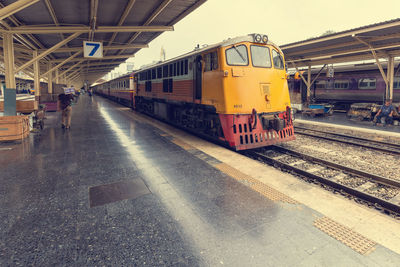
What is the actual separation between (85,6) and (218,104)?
7099 mm

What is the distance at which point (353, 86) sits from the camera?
66.2 feet

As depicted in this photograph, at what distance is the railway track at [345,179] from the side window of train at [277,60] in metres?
2.94

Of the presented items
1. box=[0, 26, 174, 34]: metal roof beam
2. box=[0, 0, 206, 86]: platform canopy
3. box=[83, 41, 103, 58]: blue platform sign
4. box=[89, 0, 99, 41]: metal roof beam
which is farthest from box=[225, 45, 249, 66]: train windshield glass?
box=[83, 41, 103, 58]: blue platform sign

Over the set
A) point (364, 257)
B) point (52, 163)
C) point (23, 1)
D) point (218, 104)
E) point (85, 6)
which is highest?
point (85, 6)

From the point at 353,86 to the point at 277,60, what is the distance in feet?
Answer: 51.9

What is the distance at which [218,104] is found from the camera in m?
7.51

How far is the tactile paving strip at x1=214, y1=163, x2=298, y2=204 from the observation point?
4.15 meters

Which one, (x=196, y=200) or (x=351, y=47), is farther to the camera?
(x=351, y=47)

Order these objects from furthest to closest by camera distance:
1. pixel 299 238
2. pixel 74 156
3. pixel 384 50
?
1. pixel 384 50
2. pixel 74 156
3. pixel 299 238

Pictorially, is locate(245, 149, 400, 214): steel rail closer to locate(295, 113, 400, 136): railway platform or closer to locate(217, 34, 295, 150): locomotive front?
locate(217, 34, 295, 150): locomotive front

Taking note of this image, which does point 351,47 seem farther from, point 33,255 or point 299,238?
point 33,255

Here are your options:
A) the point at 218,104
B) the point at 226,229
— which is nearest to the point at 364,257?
the point at 226,229

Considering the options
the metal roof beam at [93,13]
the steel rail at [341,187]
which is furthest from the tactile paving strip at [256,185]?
the metal roof beam at [93,13]

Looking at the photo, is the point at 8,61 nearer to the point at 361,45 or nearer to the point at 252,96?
the point at 252,96
